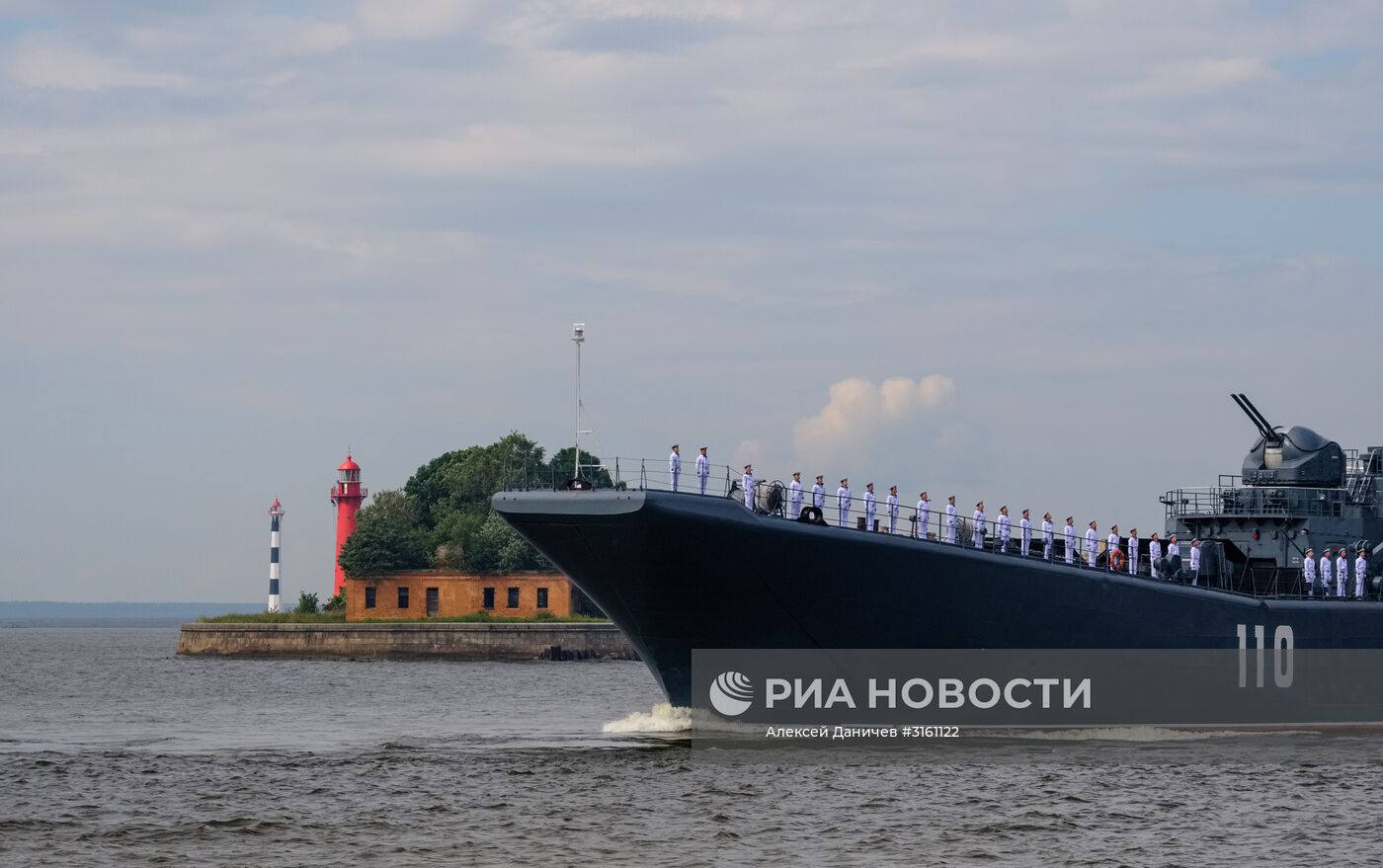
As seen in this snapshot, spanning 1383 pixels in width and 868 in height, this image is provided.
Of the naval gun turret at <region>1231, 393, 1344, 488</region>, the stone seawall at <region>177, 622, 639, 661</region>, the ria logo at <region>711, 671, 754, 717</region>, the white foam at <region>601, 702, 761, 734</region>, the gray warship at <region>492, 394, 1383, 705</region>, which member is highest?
the naval gun turret at <region>1231, 393, 1344, 488</region>

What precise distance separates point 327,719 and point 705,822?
2148 centimetres

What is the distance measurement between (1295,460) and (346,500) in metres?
78.7

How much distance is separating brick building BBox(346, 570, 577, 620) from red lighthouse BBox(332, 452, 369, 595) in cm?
830

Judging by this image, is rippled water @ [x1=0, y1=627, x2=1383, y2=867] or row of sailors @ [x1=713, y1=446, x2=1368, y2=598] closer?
rippled water @ [x1=0, y1=627, x2=1383, y2=867]

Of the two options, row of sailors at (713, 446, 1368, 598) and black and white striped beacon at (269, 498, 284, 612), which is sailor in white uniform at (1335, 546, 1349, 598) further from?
black and white striped beacon at (269, 498, 284, 612)

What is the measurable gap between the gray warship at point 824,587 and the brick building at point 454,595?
2530 inches

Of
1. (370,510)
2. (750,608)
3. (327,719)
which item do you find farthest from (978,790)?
(370,510)

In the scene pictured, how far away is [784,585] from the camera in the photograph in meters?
32.9

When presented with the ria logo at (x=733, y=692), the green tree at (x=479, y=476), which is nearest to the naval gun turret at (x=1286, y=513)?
the ria logo at (x=733, y=692)

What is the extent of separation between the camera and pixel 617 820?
85.9 ft

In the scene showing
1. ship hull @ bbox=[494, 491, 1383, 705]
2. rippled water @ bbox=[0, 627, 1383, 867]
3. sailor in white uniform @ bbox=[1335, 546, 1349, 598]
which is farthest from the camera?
sailor in white uniform @ bbox=[1335, 546, 1349, 598]

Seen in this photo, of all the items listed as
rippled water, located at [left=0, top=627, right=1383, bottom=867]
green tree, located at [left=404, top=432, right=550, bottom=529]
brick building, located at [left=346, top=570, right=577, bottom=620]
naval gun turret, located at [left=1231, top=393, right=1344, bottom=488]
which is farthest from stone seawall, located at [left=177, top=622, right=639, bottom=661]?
naval gun turret, located at [left=1231, top=393, right=1344, bottom=488]

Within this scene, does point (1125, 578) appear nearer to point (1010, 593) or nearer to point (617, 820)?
point (1010, 593)

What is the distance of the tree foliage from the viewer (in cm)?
9981
